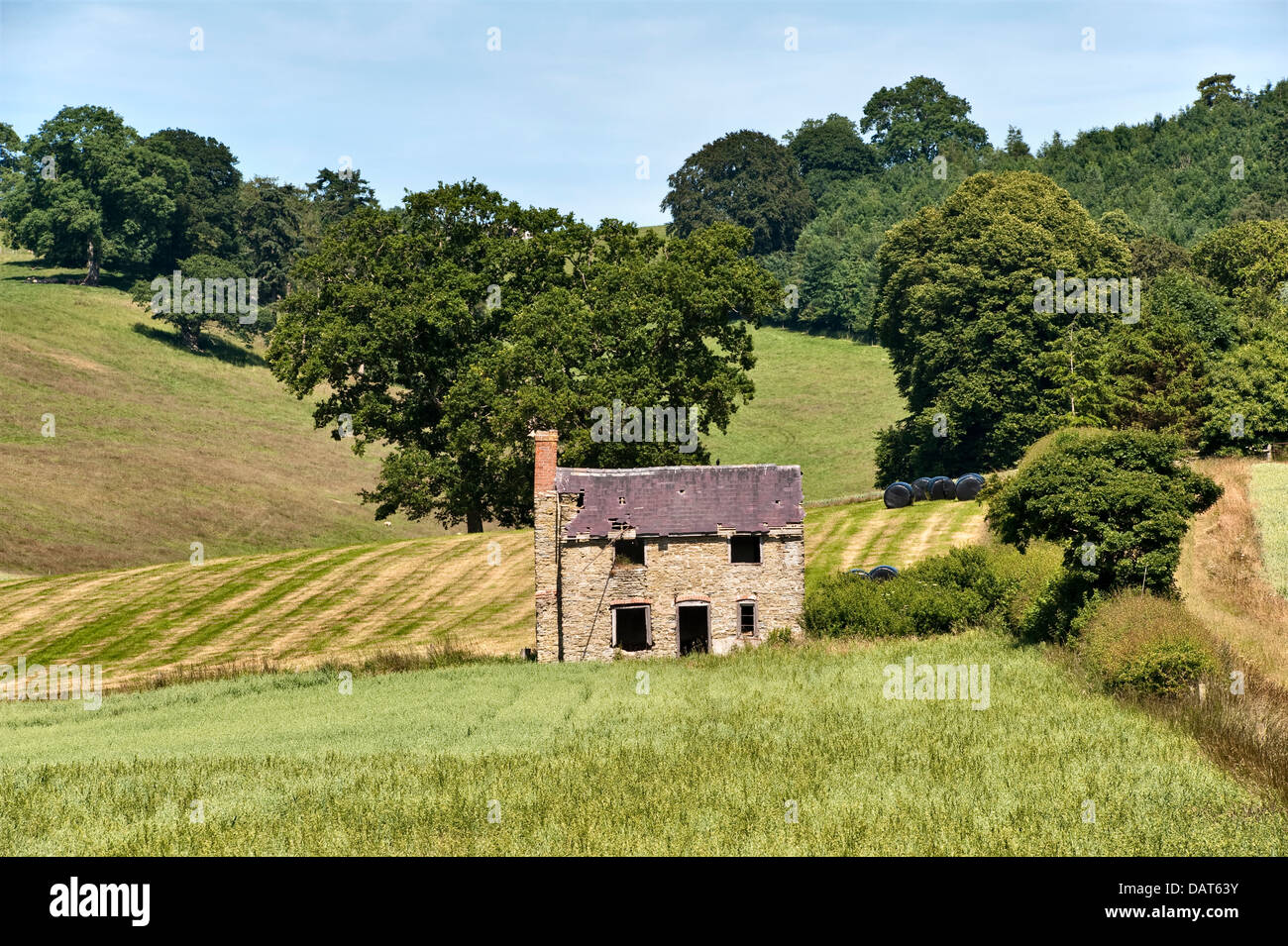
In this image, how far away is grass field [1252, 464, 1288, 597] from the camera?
42.8m

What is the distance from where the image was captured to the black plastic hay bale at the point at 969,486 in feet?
226

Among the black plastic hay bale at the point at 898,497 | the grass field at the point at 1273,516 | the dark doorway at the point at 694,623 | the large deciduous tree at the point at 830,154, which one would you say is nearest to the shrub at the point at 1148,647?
the grass field at the point at 1273,516

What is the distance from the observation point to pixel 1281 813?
22.1 m

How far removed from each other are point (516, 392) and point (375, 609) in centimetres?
1238

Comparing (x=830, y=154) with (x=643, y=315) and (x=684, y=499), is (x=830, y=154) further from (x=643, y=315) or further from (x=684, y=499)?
(x=684, y=499)

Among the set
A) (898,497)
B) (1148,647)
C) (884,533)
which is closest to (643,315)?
(884,533)

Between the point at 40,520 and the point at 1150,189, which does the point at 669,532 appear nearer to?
the point at 40,520

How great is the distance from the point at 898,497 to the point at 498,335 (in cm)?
2318

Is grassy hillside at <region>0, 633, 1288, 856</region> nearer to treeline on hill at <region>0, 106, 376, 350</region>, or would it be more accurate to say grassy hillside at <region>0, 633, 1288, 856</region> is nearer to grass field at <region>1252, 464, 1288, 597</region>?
grass field at <region>1252, 464, 1288, 597</region>

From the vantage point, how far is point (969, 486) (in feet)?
227

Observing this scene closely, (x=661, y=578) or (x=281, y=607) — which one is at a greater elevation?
(x=661, y=578)

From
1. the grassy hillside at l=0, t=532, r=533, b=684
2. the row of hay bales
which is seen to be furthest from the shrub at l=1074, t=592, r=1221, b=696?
the row of hay bales

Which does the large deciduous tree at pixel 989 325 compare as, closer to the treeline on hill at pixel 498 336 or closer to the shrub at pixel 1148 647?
the treeline on hill at pixel 498 336

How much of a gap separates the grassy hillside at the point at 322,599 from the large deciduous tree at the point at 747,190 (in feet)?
325
